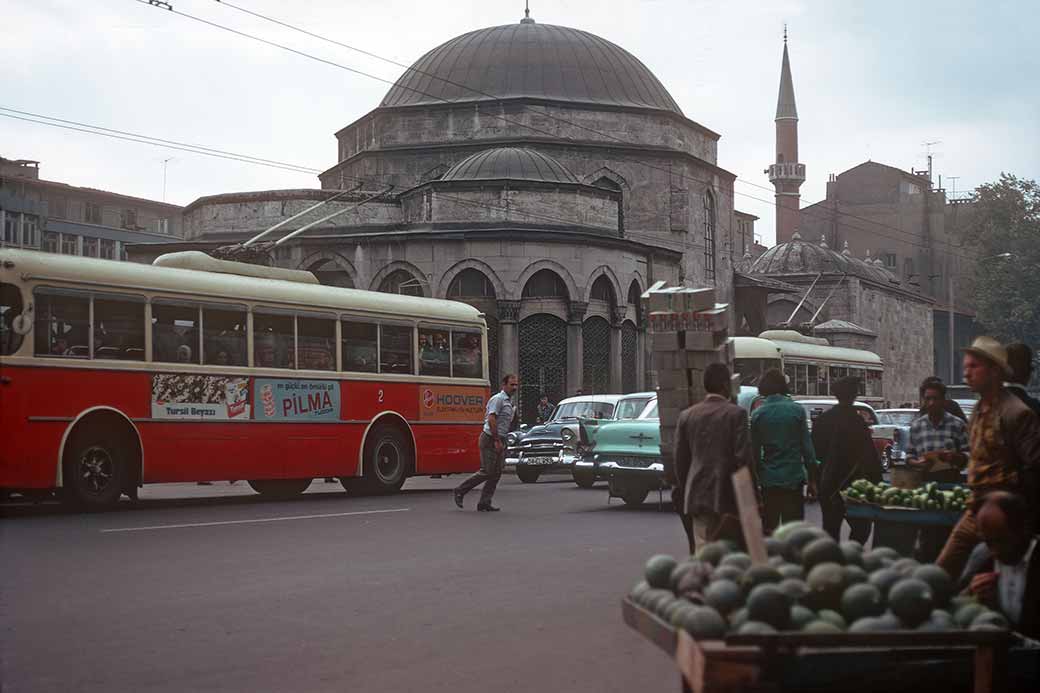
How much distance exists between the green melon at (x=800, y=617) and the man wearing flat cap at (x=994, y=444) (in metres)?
1.33

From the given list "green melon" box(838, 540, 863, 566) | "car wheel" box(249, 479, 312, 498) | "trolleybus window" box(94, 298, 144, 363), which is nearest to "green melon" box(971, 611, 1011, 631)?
"green melon" box(838, 540, 863, 566)

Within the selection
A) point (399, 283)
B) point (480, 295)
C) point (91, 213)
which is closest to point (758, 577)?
point (480, 295)

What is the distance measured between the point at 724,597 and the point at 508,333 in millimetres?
34826

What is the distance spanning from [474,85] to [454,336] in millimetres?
29433

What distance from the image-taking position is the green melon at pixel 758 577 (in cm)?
421

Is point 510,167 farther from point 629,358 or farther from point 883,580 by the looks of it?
point 883,580

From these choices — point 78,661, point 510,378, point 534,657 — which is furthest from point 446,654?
point 510,378

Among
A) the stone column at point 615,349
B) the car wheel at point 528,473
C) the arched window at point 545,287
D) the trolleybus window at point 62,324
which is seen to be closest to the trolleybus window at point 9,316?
the trolleybus window at point 62,324

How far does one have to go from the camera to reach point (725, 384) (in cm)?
826

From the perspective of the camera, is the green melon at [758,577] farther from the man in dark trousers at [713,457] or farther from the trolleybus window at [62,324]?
the trolleybus window at [62,324]

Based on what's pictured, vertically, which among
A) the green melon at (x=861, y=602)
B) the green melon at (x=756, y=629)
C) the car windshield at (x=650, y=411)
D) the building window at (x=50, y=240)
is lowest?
the green melon at (x=756, y=629)

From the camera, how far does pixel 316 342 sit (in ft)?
62.6

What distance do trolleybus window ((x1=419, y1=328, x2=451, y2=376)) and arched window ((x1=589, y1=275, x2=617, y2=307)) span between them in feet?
65.1

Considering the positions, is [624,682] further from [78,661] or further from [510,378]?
[510,378]
